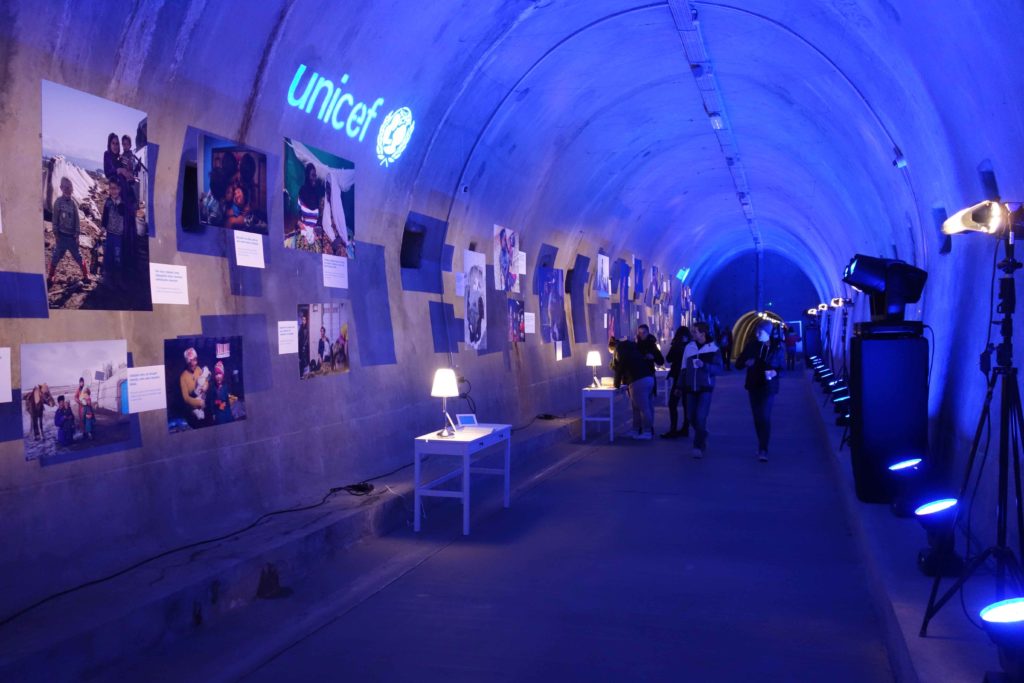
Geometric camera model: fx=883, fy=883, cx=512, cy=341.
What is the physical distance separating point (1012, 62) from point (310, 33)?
4.98 meters

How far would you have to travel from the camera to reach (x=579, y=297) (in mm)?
18859

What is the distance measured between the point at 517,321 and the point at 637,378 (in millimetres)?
2143

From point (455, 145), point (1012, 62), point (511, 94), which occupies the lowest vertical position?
point (1012, 62)

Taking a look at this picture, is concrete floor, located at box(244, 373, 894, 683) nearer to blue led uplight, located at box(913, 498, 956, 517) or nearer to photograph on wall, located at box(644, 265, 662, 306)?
blue led uplight, located at box(913, 498, 956, 517)

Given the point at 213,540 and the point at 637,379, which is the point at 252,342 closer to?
the point at 213,540

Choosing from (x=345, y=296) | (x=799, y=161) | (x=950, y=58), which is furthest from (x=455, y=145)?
(x=799, y=161)

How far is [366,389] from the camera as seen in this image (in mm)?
8953

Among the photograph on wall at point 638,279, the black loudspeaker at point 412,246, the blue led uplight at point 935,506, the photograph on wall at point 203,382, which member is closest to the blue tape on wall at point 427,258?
the black loudspeaker at point 412,246

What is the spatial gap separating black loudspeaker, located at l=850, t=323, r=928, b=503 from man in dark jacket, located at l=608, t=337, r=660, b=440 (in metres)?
6.24

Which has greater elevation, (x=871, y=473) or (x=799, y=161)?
(x=799, y=161)

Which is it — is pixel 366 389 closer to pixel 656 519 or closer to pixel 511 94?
pixel 656 519

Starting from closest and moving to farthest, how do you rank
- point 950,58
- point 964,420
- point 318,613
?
point 318,613, point 950,58, point 964,420

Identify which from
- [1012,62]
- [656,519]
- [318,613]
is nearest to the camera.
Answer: [1012,62]
